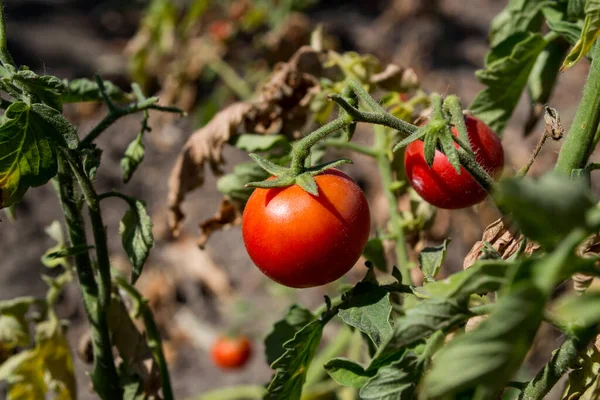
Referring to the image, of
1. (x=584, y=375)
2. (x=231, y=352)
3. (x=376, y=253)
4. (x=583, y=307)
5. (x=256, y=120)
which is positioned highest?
(x=256, y=120)

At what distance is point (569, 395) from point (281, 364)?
389 millimetres

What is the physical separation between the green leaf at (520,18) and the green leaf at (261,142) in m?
0.44

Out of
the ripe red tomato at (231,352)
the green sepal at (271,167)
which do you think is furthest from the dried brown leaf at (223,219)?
the ripe red tomato at (231,352)

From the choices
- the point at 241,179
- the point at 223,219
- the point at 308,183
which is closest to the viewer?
the point at 308,183

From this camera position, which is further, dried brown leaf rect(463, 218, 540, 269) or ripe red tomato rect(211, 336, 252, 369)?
ripe red tomato rect(211, 336, 252, 369)

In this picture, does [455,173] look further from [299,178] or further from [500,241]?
[299,178]

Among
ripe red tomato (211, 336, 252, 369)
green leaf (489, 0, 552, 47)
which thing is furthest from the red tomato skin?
ripe red tomato (211, 336, 252, 369)

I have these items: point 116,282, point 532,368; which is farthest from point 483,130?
point 532,368

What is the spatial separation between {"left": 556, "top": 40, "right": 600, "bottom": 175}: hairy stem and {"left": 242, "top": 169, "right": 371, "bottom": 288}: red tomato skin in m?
0.30

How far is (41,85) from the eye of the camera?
856 millimetres

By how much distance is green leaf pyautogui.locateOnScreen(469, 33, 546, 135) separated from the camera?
3.78ft

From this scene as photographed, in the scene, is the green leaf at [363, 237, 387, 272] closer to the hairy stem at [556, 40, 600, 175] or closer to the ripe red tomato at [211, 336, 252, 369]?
the hairy stem at [556, 40, 600, 175]

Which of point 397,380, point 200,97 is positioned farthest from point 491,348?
point 200,97

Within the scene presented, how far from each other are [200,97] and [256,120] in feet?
8.01
